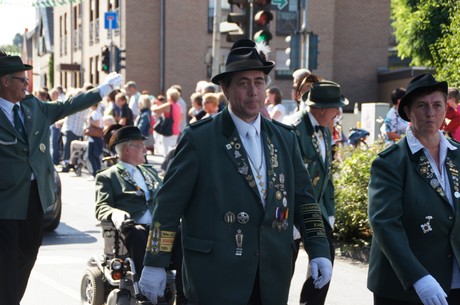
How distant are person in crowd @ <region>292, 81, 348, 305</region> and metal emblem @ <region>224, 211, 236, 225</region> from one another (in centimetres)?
216

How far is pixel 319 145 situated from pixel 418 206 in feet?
6.94

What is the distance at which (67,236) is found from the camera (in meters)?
11.8

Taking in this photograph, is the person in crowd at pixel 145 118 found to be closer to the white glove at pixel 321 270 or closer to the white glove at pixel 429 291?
the white glove at pixel 321 270

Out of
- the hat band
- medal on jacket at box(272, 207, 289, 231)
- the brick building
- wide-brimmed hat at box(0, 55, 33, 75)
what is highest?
the brick building

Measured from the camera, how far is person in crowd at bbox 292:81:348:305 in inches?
249

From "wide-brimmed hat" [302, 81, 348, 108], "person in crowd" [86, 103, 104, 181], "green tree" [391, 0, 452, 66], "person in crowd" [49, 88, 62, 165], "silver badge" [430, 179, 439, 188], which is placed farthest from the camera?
"green tree" [391, 0, 452, 66]

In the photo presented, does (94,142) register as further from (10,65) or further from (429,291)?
(429,291)

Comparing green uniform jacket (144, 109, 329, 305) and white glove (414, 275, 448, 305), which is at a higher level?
green uniform jacket (144, 109, 329, 305)

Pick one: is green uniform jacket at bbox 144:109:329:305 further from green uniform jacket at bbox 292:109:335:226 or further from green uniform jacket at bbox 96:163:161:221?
green uniform jacket at bbox 96:163:161:221

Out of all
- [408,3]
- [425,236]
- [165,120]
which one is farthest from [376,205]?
[408,3]

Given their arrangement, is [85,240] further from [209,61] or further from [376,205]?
[209,61]

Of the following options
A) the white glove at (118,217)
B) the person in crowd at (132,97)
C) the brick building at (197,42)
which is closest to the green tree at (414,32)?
the brick building at (197,42)

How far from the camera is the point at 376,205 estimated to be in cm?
443

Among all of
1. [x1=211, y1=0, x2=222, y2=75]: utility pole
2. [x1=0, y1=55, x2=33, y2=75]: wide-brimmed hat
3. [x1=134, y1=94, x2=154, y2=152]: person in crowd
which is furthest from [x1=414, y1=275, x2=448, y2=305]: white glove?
[x1=134, y1=94, x2=154, y2=152]: person in crowd
